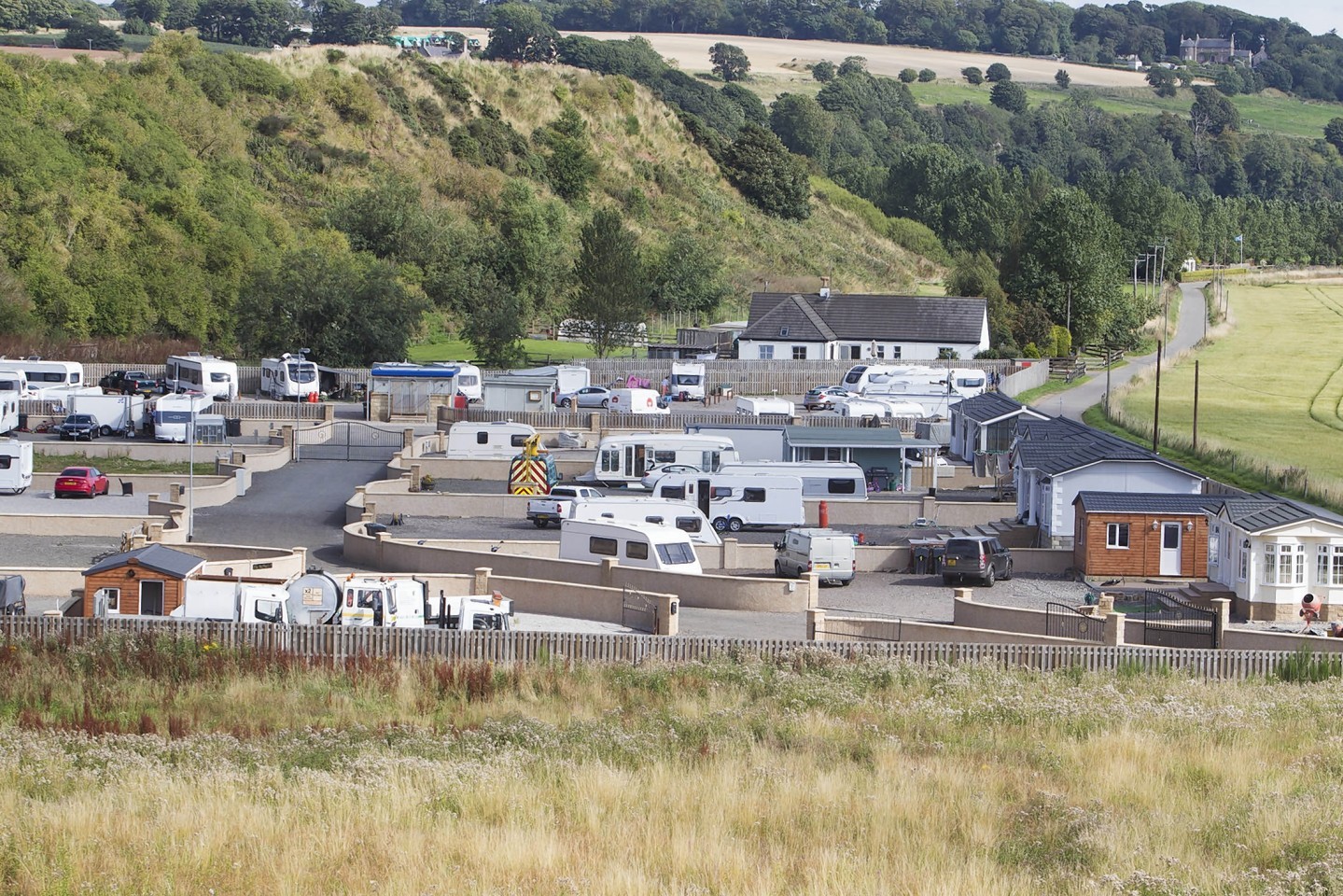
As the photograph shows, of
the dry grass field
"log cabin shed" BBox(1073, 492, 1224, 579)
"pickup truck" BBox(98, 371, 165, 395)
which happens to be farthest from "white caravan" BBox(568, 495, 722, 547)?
"pickup truck" BBox(98, 371, 165, 395)

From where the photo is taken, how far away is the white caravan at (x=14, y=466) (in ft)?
148

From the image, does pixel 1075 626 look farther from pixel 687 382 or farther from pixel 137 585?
pixel 687 382

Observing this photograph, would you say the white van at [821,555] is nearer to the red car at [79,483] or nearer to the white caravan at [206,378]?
the red car at [79,483]

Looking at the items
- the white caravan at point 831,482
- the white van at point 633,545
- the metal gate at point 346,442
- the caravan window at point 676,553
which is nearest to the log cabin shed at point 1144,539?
the white caravan at point 831,482

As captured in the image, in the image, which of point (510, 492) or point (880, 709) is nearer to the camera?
point (880, 709)

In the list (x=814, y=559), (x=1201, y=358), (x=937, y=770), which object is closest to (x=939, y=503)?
(x=814, y=559)

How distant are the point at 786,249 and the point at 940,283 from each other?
16300 millimetres

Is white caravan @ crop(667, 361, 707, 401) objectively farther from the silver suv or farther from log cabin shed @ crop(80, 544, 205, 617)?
log cabin shed @ crop(80, 544, 205, 617)

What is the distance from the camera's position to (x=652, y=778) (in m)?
18.8

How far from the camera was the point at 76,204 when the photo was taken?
82.2 metres

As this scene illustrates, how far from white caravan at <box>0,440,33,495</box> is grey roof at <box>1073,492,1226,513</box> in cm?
2786

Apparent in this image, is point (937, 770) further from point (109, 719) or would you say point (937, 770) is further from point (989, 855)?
point (109, 719)

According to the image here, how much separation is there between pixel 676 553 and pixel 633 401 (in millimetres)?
26126

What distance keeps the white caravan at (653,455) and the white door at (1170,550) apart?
510 inches
